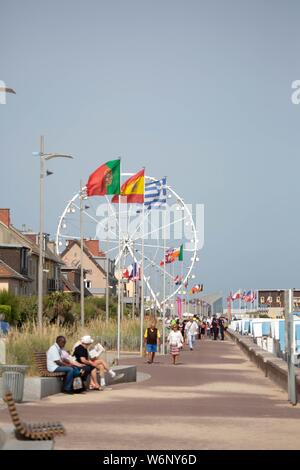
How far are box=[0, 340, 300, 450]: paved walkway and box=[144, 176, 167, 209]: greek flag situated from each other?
1065 inches

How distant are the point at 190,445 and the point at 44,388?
26.8 feet

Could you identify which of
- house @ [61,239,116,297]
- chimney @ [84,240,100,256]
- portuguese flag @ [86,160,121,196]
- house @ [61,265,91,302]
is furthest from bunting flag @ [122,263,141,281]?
chimney @ [84,240,100,256]

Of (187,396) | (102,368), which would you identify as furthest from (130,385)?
(187,396)

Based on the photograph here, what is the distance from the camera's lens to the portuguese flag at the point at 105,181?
3694 cm

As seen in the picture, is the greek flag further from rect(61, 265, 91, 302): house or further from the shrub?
rect(61, 265, 91, 302): house

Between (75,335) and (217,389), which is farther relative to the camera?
(75,335)

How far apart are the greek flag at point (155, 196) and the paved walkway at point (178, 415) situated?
88.7 ft

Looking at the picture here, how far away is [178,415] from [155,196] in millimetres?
38785

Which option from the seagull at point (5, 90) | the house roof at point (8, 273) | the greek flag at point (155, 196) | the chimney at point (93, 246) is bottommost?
the seagull at point (5, 90)

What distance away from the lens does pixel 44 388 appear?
68.0ft

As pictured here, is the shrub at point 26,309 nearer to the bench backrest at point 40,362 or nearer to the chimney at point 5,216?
the chimney at point 5,216

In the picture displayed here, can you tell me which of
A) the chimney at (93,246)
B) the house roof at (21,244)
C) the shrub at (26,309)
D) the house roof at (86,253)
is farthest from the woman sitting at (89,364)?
the chimney at (93,246)

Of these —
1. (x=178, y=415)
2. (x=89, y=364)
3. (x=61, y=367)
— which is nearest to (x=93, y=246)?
(x=89, y=364)
